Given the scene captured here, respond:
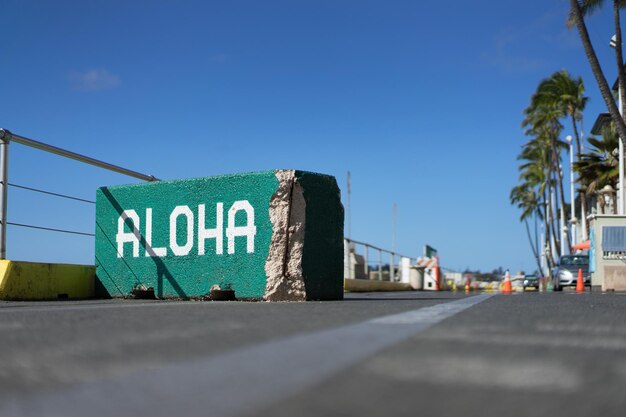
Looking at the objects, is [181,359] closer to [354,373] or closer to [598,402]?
[354,373]

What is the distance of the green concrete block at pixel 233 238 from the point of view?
8.84 metres

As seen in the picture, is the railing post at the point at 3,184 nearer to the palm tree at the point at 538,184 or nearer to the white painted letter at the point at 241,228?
the white painted letter at the point at 241,228

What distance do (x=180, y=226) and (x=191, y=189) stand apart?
554 mm

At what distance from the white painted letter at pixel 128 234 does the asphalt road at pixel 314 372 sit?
697 centimetres

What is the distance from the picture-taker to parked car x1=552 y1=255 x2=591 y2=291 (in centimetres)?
2631

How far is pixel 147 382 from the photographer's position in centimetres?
181

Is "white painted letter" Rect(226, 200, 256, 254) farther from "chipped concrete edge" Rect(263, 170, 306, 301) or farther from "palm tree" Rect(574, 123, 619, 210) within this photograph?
"palm tree" Rect(574, 123, 619, 210)

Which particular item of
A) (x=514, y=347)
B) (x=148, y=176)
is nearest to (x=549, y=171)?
(x=148, y=176)

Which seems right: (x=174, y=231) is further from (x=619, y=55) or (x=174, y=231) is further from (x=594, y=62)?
(x=619, y=55)

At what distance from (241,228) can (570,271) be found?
20781 millimetres

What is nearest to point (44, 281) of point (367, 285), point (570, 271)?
point (367, 285)

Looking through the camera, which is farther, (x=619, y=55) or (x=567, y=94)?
(x=567, y=94)

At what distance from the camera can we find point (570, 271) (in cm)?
2656

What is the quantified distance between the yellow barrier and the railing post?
300mm
